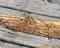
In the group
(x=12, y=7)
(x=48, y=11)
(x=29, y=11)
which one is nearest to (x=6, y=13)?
(x=12, y=7)

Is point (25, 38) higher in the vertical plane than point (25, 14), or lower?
lower

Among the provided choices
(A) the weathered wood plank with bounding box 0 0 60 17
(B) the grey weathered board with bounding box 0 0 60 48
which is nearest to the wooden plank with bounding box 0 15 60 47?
(B) the grey weathered board with bounding box 0 0 60 48

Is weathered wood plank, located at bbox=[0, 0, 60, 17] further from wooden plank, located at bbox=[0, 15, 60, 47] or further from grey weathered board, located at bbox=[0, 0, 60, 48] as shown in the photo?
wooden plank, located at bbox=[0, 15, 60, 47]

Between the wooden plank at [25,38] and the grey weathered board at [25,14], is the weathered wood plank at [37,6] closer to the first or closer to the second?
the grey weathered board at [25,14]

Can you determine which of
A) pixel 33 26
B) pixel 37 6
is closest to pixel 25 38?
pixel 33 26

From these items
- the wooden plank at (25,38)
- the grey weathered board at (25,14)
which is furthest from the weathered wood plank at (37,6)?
the wooden plank at (25,38)

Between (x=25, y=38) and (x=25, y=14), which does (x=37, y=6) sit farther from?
(x=25, y=38)
